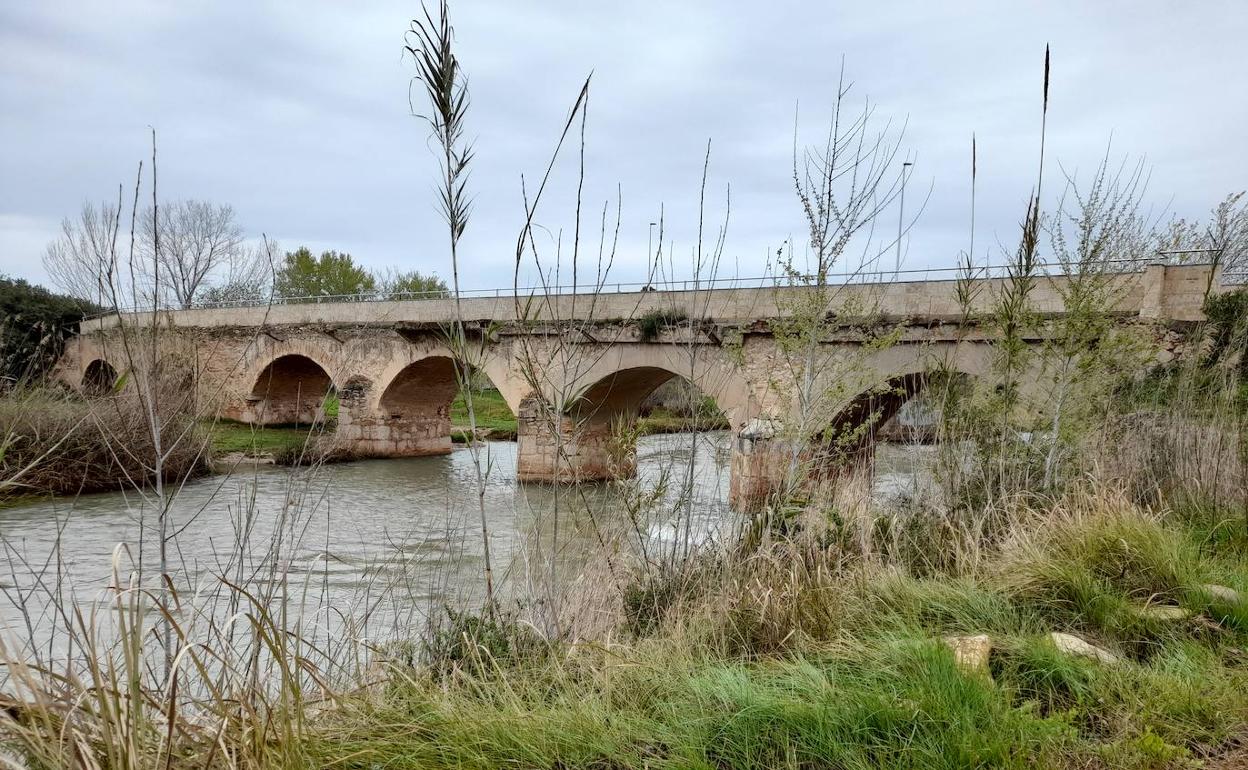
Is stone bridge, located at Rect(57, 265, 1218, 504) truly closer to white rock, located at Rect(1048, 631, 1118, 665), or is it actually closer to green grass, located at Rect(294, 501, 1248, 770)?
green grass, located at Rect(294, 501, 1248, 770)

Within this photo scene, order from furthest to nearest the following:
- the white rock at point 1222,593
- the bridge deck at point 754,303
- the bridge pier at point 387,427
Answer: the bridge pier at point 387,427 < the bridge deck at point 754,303 < the white rock at point 1222,593

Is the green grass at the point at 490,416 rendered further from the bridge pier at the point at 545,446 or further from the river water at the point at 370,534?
the bridge pier at the point at 545,446

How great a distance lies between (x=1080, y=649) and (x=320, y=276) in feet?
137

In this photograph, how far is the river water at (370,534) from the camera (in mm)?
3637

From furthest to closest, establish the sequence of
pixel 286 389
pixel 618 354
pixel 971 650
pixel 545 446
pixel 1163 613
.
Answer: pixel 286 389 → pixel 618 354 → pixel 545 446 → pixel 1163 613 → pixel 971 650

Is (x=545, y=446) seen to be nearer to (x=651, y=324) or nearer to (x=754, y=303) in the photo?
(x=651, y=324)

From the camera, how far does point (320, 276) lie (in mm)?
40469

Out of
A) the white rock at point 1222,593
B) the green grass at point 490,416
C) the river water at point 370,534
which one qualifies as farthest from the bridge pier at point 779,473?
the green grass at point 490,416

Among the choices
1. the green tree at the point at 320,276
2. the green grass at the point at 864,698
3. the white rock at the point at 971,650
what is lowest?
the green grass at the point at 864,698

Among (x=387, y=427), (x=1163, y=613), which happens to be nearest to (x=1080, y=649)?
(x=1163, y=613)

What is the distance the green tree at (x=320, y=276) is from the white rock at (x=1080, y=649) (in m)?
38.9

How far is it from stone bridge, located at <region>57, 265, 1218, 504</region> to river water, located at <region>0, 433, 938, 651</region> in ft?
1.45

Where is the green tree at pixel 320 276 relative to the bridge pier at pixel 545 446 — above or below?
above

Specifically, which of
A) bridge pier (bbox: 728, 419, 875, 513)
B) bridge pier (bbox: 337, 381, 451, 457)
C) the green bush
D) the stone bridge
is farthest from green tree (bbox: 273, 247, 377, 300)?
bridge pier (bbox: 728, 419, 875, 513)
